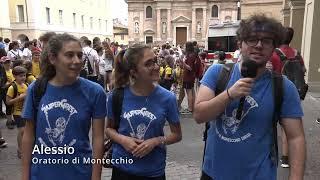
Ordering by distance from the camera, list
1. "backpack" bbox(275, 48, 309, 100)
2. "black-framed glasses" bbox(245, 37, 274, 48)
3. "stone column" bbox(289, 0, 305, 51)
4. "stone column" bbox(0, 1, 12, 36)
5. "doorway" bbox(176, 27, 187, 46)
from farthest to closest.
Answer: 1. "doorway" bbox(176, 27, 187, 46)
2. "stone column" bbox(0, 1, 12, 36)
3. "stone column" bbox(289, 0, 305, 51)
4. "backpack" bbox(275, 48, 309, 100)
5. "black-framed glasses" bbox(245, 37, 274, 48)

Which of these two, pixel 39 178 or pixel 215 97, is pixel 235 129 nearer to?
pixel 215 97

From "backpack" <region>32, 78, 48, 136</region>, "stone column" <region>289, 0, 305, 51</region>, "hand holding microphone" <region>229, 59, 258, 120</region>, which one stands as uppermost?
"stone column" <region>289, 0, 305, 51</region>

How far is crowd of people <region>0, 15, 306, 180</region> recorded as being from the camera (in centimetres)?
219

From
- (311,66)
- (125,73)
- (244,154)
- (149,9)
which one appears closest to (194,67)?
(311,66)

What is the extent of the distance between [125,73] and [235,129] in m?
1.04

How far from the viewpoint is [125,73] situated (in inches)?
115

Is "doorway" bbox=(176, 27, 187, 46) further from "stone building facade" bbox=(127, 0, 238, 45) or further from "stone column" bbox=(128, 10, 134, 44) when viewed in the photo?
"stone column" bbox=(128, 10, 134, 44)

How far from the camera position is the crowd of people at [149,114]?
2.19 m

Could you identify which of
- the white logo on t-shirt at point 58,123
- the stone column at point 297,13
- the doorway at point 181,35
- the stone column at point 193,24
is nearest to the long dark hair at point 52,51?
the white logo on t-shirt at point 58,123

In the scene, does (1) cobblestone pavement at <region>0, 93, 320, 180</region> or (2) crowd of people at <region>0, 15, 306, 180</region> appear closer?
(2) crowd of people at <region>0, 15, 306, 180</region>

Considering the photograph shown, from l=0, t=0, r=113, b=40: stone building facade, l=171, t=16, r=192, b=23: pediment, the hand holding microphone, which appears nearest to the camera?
the hand holding microphone

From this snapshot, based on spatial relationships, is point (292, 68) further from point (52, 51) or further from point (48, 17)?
point (48, 17)

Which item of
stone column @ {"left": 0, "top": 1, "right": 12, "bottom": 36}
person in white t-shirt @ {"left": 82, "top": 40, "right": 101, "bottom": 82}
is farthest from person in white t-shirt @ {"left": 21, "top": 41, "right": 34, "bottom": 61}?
stone column @ {"left": 0, "top": 1, "right": 12, "bottom": 36}

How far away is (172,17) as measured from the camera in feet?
244
